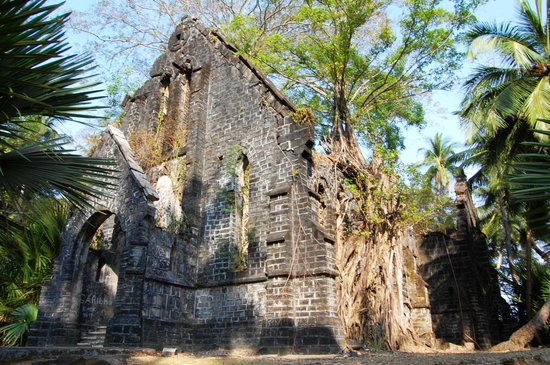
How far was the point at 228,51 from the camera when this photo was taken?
15.4m

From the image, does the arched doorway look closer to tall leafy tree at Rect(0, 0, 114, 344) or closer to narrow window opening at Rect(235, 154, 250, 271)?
narrow window opening at Rect(235, 154, 250, 271)

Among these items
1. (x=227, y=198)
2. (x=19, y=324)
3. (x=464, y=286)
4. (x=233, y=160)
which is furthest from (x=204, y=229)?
(x=464, y=286)

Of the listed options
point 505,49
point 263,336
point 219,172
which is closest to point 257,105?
point 219,172

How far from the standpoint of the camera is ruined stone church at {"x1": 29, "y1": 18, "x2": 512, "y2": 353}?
425 inches

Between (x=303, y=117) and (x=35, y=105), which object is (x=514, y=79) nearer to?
(x=303, y=117)

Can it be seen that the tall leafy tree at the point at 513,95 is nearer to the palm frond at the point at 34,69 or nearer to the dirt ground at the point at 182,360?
the dirt ground at the point at 182,360

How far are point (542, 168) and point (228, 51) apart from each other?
41.8 feet

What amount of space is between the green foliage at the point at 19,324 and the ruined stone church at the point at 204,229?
81 centimetres

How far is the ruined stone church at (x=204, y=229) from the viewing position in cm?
1079

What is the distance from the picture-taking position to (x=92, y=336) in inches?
510

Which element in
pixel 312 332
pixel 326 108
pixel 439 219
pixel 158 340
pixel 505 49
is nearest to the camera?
pixel 312 332

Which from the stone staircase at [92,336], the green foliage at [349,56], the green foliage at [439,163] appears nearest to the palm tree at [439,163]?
the green foliage at [439,163]

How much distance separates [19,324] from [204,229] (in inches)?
243

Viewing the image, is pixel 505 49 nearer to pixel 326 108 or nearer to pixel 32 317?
pixel 326 108
